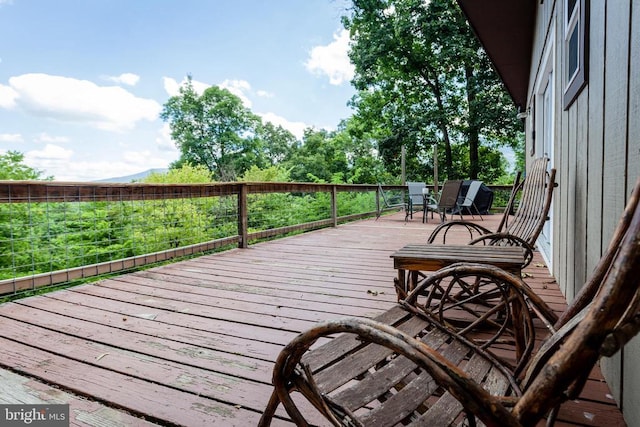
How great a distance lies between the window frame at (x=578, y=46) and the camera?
1.85 metres

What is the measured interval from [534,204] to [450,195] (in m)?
4.66

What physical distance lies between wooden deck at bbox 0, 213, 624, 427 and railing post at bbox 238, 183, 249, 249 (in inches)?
38.9

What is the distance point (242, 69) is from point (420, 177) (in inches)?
1278

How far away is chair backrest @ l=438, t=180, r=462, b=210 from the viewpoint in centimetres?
728

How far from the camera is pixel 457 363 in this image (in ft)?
3.91

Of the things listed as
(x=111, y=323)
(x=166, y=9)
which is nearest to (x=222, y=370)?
(x=111, y=323)

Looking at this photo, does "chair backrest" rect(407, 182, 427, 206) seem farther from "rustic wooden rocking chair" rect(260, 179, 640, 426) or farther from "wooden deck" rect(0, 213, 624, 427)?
"rustic wooden rocking chair" rect(260, 179, 640, 426)

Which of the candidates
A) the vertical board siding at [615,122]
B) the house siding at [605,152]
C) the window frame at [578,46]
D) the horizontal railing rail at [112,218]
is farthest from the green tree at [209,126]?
the vertical board siding at [615,122]

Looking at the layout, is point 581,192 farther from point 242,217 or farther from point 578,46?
point 242,217

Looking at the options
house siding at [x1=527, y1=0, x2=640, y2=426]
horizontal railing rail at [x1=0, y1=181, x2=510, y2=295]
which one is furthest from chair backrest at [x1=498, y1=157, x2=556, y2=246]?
horizontal railing rail at [x1=0, y1=181, x2=510, y2=295]

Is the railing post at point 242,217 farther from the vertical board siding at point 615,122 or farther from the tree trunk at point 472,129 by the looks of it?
the tree trunk at point 472,129

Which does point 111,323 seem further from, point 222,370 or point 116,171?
point 116,171

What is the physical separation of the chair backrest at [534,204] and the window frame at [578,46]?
0.53m

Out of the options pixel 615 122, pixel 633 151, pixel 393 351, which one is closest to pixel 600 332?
pixel 393 351
